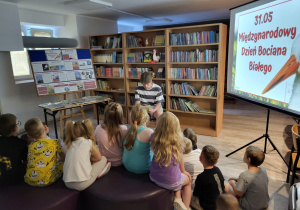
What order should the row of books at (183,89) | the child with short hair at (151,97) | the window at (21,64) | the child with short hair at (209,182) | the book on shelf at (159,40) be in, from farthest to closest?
the window at (21,64)
the book on shelf at (159,40)
the row of books at (183,89)
the child with short hair at (151,97)
the child with short hair at (209,182)

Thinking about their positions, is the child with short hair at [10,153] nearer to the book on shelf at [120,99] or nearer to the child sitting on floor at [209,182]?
the child sitting on floor at [209,182]

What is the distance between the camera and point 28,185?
1904 mm

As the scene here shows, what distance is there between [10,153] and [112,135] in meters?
0.87

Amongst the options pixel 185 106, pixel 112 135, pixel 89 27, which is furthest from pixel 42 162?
pixel 89 27

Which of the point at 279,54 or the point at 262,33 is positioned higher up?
the point at 262,33

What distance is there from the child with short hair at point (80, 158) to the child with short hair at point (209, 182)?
0.89m

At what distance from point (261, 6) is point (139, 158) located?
201 centimetres

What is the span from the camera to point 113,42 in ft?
15.7

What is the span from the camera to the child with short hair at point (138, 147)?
1.96 m

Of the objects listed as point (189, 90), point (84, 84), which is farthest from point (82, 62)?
point (189, 90)

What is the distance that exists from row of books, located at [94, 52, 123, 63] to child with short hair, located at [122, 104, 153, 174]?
9.68 ft

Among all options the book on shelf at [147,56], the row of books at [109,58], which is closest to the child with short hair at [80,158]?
the book on shelf at [147,56]

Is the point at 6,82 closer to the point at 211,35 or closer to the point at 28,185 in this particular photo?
the point at 28,185

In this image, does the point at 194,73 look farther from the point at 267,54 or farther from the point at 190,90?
the point at 267,54
